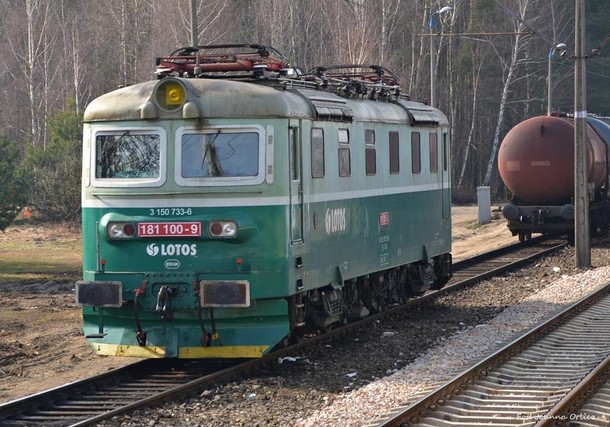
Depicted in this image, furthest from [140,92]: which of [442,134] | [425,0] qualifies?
[425,0]

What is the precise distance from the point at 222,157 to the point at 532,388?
386 centimetres

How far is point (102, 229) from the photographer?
38.9 feet

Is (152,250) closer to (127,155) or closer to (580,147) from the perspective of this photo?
(127,155)

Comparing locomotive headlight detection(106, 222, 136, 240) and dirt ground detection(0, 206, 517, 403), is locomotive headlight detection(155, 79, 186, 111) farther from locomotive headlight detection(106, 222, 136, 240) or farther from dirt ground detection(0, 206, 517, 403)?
dirt ground detection(0, 206, 517, 403)

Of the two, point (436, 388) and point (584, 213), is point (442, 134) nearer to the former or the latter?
point (584, 213)

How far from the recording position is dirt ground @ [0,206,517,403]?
474 inches

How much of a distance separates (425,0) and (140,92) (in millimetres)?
41444

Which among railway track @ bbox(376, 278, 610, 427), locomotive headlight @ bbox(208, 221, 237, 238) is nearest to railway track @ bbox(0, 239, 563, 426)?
locomotive headlight @ bbox(208, 221, 237, 238)

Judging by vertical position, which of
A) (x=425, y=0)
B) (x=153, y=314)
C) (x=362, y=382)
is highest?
(x=425, y=0)

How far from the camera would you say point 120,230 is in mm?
11766

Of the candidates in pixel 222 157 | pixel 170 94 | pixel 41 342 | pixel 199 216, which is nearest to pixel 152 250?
pixel 199 216

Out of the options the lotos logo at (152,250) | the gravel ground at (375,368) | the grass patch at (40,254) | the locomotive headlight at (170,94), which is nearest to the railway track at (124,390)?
the gravel ground at (375,368)

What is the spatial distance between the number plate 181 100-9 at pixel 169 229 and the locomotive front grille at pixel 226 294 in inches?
23.4

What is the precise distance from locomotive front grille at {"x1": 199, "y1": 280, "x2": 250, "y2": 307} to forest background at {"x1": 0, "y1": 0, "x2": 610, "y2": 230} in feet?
99.9
